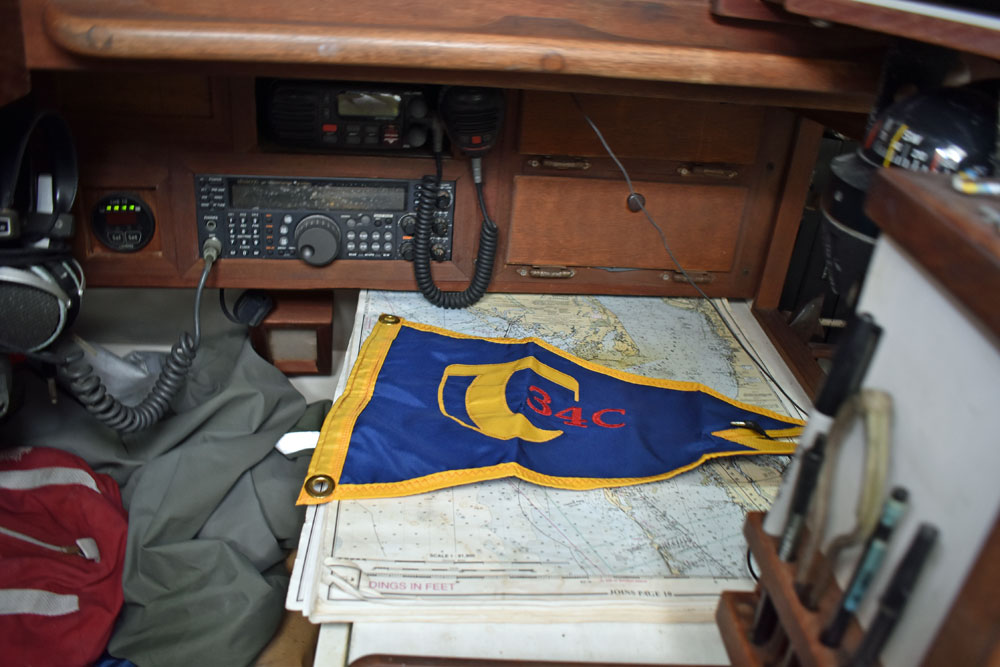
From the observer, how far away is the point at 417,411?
100 centimetres

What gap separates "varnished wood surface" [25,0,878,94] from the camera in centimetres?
77

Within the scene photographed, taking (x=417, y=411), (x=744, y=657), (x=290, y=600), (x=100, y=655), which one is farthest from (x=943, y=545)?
(x=100, y=655)

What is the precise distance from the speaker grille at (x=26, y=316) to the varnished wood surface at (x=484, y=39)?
27cm

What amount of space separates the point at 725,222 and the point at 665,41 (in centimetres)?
53

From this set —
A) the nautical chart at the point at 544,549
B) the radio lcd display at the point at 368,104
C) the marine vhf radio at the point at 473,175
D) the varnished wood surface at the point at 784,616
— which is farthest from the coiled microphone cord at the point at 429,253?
the varnished wood surface at the point at 784,616

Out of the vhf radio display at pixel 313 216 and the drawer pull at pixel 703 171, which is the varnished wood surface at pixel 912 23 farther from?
the vhf radio display at pixel 313 216

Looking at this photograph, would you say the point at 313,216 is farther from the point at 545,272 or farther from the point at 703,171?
the point at 703,171

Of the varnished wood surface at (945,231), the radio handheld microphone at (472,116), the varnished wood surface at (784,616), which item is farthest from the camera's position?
the radio handheld microphone at (472,116)

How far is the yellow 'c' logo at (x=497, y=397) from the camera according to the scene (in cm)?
97

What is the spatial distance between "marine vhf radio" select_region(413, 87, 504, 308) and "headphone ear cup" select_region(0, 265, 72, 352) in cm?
51

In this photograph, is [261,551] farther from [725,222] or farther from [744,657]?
[725,222]

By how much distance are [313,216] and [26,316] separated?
434 millimetres

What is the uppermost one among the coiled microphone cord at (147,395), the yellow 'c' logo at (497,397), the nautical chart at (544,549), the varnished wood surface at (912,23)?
the varnished wood surface at (912,23)

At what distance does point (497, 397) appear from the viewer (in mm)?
1043
